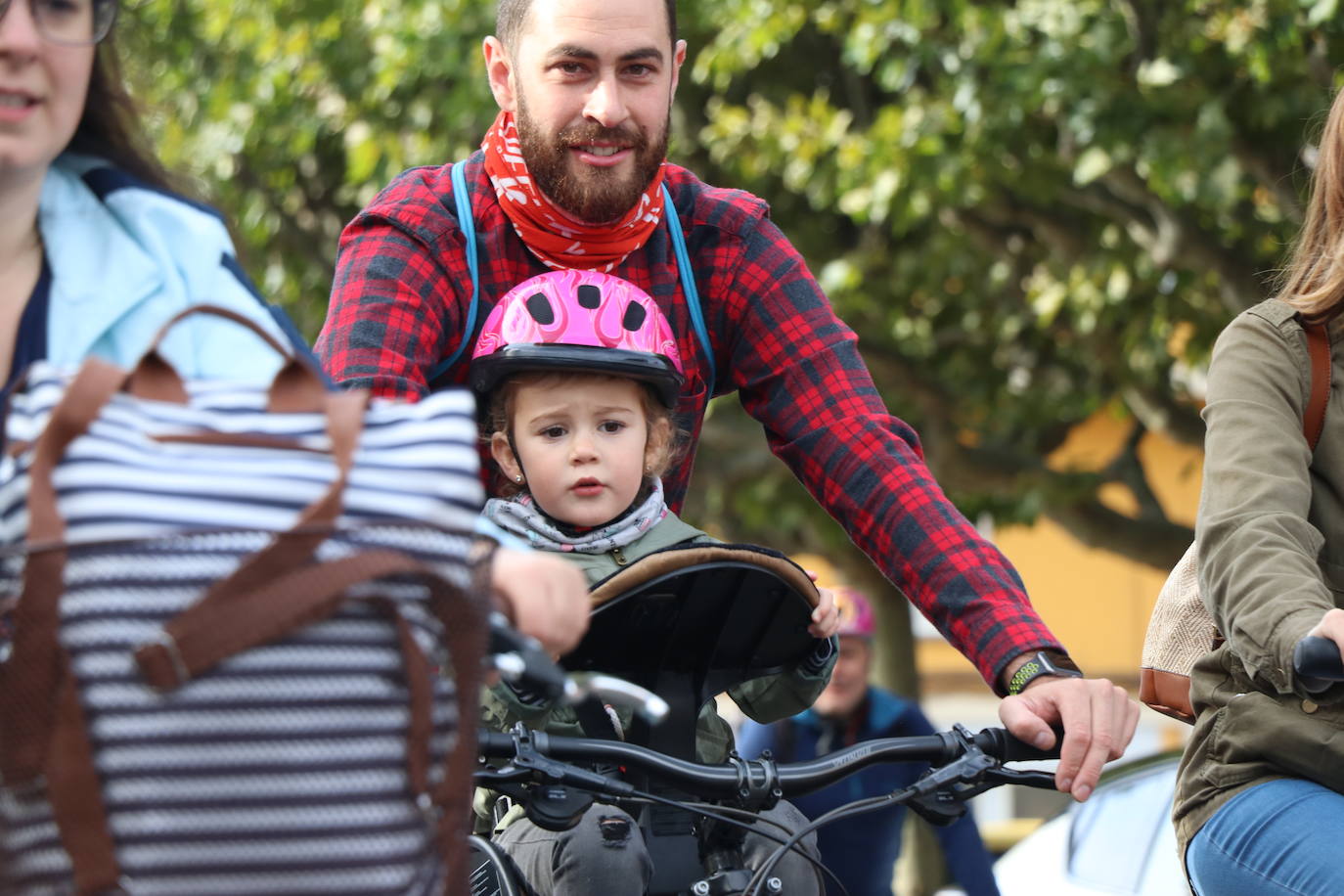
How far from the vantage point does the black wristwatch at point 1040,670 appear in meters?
2.93

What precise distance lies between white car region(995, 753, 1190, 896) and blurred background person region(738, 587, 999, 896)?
17cm

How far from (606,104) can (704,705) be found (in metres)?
1.05

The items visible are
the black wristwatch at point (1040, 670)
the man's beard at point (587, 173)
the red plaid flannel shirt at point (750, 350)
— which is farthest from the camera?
the man's beard at point (587, 173)

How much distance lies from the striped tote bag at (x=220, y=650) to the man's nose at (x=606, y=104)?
1.72 meters

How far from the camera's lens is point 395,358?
10.00 ft

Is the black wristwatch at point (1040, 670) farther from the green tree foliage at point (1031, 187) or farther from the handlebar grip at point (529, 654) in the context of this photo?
the green tree foliage at point (1031, 187)

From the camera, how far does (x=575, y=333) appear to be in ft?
10.3

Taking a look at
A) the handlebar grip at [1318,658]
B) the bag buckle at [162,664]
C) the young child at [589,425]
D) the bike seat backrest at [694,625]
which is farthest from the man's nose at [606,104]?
the bag buckle at [162,664]

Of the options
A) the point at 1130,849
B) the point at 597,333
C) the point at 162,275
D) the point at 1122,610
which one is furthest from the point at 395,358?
the point at 1122,610

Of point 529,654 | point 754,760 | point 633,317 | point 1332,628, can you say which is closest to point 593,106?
point 633,317

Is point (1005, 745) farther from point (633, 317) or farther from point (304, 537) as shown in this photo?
point (304, 537)

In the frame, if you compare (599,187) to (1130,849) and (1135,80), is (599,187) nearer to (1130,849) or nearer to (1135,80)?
(1130,849)

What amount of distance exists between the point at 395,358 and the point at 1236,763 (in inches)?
56.3

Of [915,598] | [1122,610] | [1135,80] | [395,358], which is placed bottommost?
[1122,610]
